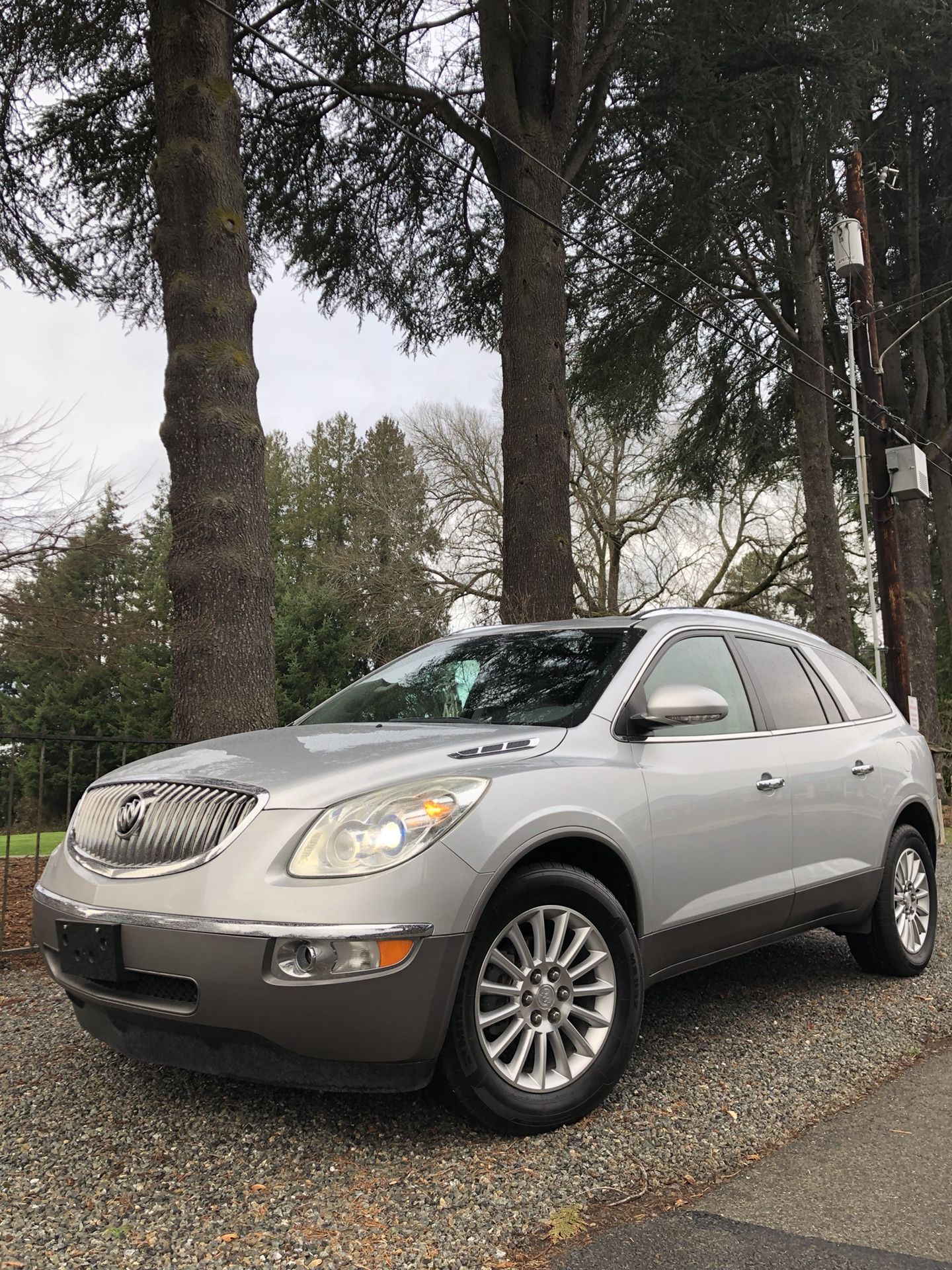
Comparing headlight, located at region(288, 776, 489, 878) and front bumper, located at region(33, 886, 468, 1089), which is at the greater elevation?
headlight, located at region(288, 776, 489, 878)

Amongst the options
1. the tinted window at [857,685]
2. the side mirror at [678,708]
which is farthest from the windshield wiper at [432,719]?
the tinted window at [857,685]

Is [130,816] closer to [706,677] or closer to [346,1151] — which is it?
[346,1151]

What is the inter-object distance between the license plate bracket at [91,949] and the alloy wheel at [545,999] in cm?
108

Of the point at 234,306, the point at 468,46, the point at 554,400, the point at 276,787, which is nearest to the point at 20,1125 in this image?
the point at 276,787

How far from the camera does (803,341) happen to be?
1645 cm

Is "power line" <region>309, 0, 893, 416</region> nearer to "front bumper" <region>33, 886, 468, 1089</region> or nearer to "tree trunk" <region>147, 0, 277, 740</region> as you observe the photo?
"tree trunk" <region>147, 0, 277, 740</region>

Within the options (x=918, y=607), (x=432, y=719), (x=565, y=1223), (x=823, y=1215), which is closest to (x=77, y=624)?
(x=432, y=719)

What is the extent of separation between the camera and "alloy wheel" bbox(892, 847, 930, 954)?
533 cm

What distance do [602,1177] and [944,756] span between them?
1822 cm

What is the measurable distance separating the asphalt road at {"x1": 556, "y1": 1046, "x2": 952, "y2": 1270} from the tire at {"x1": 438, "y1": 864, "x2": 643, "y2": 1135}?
1.71ft

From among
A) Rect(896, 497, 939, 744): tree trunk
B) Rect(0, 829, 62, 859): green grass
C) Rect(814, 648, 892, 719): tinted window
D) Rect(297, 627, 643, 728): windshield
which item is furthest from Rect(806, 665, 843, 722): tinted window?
Rect(896, 497, 939, 744): tree trunk

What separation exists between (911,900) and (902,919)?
0.14 metres

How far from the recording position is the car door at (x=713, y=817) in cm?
378

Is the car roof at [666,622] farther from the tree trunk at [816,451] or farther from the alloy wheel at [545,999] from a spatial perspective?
the tree trunk at [816,451]
